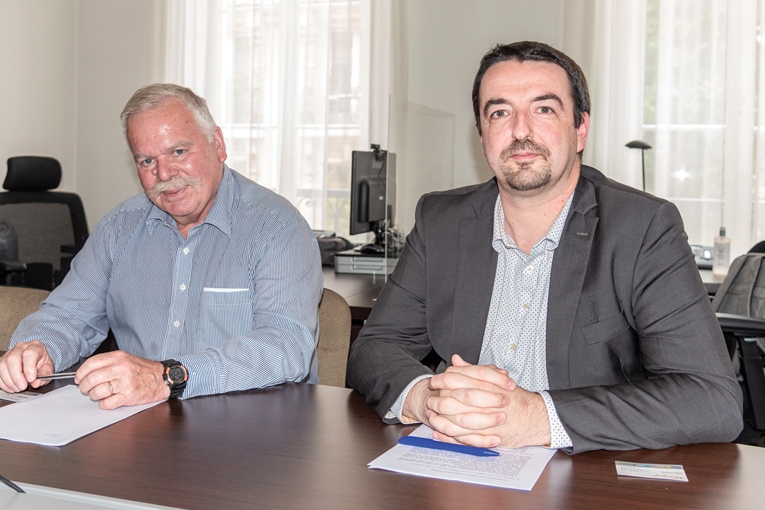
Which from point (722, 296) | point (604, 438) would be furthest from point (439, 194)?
point (722, 296)

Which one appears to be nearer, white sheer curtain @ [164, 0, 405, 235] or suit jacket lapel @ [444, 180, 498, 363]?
suit jacket lapel @ [444, 180, 498, 363]

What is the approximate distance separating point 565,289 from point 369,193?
2361 millimetres

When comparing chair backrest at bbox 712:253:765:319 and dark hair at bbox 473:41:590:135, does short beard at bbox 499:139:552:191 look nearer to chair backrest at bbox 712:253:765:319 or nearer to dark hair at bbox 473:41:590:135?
dark hair at bbox 473:41:590:135

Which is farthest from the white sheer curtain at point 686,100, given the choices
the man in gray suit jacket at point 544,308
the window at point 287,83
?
the man in gray suit jacket at point 544,308

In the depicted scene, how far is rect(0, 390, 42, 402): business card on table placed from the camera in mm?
1533

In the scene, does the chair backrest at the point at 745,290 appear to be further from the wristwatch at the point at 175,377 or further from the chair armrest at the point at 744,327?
the wristwatch at the point at 175,377

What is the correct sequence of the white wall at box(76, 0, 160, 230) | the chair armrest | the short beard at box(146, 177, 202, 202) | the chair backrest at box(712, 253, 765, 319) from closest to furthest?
the short beard at box(146, 177, 202, 202) → the chair armrest → the chair backrest at box(712, 253, 765, 319) → the white wall at box(76, 0, 160, 230)

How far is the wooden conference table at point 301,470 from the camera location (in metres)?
1.05

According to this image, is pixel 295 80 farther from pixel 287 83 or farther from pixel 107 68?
pixel 107 68

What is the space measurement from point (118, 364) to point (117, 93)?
16.5 feet

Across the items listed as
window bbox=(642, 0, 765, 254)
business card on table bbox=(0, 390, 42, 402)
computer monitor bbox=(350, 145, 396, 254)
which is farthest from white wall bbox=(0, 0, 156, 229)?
business card on table bbox=(0, 390, 42, 402)

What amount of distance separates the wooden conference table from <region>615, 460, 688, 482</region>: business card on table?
0.01m

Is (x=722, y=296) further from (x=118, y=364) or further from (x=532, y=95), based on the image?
(x=118, y=364)

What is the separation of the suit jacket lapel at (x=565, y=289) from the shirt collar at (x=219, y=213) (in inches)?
31.8
